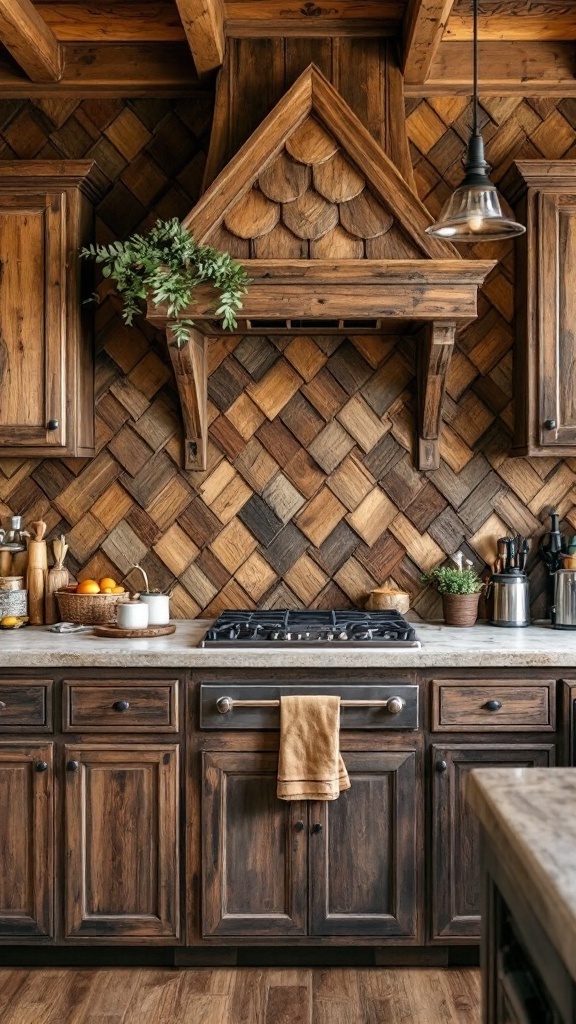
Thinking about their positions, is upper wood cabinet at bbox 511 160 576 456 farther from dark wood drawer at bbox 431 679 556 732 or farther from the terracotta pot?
dark wood drawer at bbox 431 679 556 732

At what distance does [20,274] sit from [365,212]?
1190 millimetres

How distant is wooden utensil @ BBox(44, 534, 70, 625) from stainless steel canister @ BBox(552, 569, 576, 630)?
176 cm

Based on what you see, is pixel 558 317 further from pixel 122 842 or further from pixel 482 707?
pixel 122 842

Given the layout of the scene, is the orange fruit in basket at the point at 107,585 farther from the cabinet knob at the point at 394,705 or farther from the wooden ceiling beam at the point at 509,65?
the wooden ceiling beam at the point at 509,65

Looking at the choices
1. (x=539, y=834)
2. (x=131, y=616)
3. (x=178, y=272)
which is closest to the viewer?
(x=539, y=834)

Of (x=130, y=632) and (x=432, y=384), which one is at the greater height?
(x=432, y=384)

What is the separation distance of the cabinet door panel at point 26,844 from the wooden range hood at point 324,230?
1.37 m

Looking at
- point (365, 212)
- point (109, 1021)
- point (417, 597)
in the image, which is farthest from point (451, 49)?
point (109, 1021)

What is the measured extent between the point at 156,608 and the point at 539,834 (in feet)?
6.37

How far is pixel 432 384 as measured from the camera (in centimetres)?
304

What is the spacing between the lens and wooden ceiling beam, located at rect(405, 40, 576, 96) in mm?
3162

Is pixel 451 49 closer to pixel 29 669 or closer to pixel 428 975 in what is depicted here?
pixel 29 669

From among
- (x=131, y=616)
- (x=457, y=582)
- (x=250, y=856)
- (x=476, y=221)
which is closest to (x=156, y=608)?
(x=131, y=616)

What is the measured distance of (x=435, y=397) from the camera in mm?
3100
